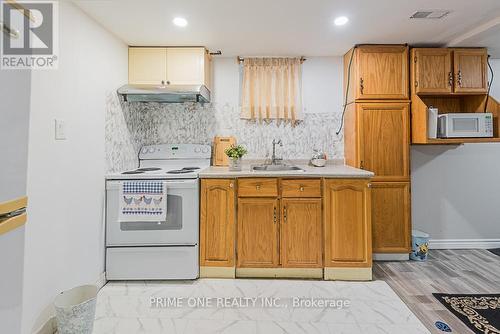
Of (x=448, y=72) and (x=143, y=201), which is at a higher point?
(x=448, y=72)

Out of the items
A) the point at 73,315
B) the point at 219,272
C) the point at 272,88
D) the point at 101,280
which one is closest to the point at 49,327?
the point at 73,315

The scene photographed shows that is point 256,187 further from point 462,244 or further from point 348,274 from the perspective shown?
point 462,244

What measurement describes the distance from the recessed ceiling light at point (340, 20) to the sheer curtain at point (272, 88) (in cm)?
83

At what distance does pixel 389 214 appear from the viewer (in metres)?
2.92

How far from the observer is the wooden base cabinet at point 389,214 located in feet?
9.58

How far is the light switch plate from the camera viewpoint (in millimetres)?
1874

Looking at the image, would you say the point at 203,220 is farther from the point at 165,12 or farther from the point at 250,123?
the point at 165,12

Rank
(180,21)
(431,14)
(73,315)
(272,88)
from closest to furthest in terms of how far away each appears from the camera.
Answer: (73,315)
(431,14)
(180,21)
(272,88)

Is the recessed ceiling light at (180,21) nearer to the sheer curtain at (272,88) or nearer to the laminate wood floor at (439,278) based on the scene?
the sheer curtain at (272,88)

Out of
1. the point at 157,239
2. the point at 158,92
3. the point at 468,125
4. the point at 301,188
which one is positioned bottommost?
the point at 157,239

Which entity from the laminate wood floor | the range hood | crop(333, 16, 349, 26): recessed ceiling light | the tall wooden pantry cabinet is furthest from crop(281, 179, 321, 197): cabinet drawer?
crop(333, 16, 349, 26): recessed ceiling light

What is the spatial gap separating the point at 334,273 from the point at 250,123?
5.98 feet

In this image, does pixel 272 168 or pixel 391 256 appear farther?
pixel 272 168

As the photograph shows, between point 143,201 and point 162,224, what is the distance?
26cm
